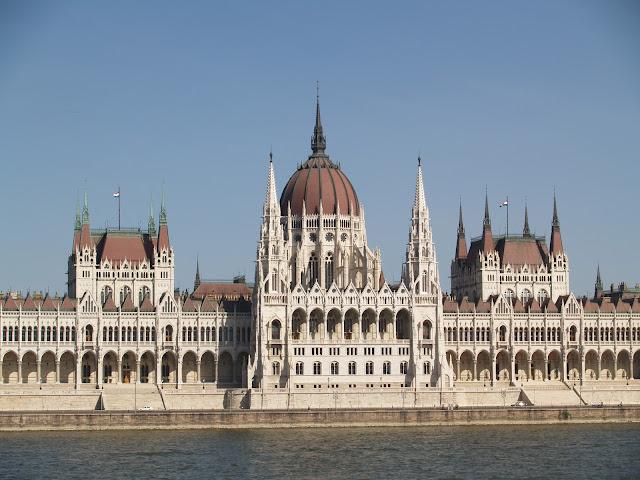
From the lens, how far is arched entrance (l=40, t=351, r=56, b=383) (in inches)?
6909

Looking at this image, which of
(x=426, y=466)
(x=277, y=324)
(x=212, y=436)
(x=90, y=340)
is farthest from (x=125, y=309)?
(x=426, y=466)

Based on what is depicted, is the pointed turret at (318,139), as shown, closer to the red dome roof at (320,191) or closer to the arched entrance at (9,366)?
the red dome roof at (320,191)

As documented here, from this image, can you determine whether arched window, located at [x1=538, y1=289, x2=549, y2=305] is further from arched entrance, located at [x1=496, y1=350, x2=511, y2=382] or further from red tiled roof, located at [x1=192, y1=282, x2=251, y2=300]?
red tiled roof, located at [x1=192, y1=282, x2=251, y2=300]

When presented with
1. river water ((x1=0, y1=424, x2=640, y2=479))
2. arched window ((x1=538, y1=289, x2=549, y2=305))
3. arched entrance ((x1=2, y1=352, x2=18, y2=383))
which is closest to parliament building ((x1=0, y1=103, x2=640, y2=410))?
arched entrance ((x1=2, y1=352, x2=18, y2=383))

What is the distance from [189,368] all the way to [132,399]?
14511 mm

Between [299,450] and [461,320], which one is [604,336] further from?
[299,450]

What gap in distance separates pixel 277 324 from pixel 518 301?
98.5 feet

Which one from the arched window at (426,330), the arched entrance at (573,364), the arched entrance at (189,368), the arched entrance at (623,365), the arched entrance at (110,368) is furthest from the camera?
the arched entrance at (623,365)

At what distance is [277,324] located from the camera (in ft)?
576

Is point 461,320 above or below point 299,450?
above

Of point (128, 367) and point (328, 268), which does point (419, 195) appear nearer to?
point (328, 268)

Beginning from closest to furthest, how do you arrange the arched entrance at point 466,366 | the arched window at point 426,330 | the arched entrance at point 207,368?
1. the arched window at point 426,330
2. the arched entrance at point 207,368
3. the arched entrance at point 466,366

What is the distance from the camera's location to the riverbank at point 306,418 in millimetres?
153375

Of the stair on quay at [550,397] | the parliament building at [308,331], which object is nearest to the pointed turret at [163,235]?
the parliament building at [308,331]
